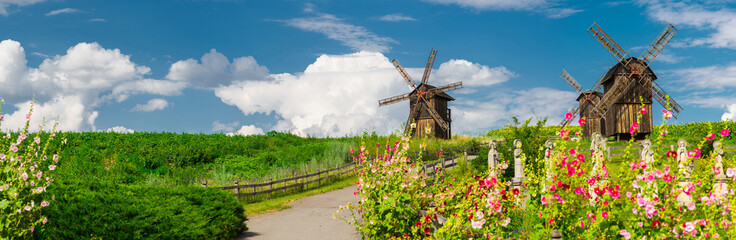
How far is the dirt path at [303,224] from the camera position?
10797 millimetres

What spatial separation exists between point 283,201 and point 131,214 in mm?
8492

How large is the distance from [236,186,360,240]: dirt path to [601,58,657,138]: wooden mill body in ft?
97.8

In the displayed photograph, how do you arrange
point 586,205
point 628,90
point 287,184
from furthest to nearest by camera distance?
point 628,90, point 287,184, point 586,205

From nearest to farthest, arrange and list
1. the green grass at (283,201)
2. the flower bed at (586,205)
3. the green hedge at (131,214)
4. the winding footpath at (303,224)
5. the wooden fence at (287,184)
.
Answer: the flower bed at (586,205)
the green hedge at (131,214)
the winding footpath at (303,224)
the green grass at (283,201)
the wooden fence at (287,184)

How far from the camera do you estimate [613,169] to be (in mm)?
22562

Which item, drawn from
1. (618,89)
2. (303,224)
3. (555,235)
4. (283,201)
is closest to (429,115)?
(618,89)

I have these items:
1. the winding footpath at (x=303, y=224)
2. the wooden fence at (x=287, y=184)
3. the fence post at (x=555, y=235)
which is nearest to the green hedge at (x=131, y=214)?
the winding footpath at (x=303, y=224)

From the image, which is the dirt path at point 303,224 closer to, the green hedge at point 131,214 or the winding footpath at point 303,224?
the winding footpath at point 303,224

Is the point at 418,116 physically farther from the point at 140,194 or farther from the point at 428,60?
the point at 140,194

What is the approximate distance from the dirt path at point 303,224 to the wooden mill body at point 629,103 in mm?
29803

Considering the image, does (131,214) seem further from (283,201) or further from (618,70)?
(618,70)

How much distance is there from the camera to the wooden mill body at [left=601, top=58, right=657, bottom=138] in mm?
37500

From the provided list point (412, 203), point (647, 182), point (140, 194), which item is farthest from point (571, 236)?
point (140, 194)

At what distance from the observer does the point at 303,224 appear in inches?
478
